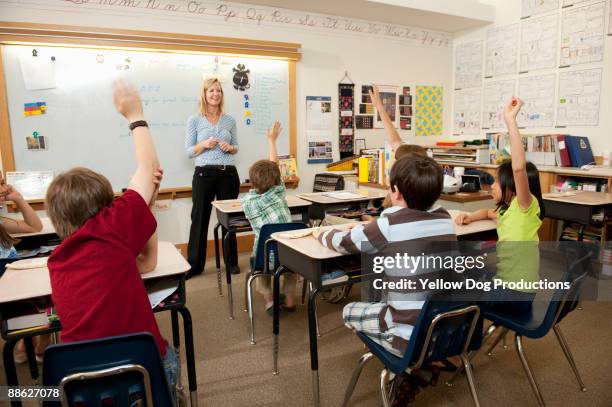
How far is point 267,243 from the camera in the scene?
256 centimetres

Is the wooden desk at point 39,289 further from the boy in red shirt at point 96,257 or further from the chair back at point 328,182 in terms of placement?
the chair back at point 328,182

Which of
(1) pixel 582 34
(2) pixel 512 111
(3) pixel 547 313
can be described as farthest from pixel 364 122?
(3) pixel 547 313

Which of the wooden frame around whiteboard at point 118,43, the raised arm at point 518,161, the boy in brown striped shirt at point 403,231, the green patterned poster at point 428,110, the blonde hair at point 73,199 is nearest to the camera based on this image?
the blonde hair at point 73,199

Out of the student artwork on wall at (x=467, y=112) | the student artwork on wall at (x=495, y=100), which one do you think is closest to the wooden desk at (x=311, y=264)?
the student artwork on wall at (x=495, y=100)

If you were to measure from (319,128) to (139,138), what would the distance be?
12.1 ft

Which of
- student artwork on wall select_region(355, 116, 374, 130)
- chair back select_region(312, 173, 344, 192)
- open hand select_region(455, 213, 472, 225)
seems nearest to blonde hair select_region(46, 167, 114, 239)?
open hand select_region(455, 213, 472, 225)

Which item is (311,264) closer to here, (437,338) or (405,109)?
(437,338)

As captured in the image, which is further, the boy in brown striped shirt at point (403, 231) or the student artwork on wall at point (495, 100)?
the student artwork on wall at point (495, 100)

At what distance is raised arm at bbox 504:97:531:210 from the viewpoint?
1981 millimetres

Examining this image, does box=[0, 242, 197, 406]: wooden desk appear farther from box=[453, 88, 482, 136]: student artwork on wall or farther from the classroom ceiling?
box=[453, 88, 482, 136]: student artwork on wall

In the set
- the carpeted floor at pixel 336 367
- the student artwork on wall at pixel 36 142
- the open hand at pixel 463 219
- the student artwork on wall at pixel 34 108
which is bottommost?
the carpeted floor at pixel 336 367

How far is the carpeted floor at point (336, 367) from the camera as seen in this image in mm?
2115

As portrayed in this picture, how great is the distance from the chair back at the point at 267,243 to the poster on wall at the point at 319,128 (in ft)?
8.19

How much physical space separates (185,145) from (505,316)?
329cm
